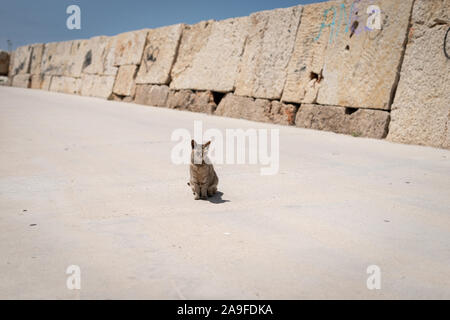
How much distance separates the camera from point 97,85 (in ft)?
43.0

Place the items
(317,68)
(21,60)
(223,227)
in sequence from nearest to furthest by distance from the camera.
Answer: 1. (223,227)
2. (317,68)
3. (21,60)

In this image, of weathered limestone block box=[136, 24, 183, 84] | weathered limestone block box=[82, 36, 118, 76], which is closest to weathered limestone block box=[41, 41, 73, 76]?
weathered limestone block box=[82, 36, 118, 76]

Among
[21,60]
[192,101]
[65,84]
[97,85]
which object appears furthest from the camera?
[21,60]

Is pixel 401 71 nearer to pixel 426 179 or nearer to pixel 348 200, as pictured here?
pixel 426 179

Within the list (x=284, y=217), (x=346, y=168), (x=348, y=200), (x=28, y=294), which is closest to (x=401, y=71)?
(x=346, y=168)

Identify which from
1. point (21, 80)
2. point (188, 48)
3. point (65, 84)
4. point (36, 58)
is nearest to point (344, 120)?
point (188, 48)

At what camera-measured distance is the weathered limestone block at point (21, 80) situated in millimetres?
18297

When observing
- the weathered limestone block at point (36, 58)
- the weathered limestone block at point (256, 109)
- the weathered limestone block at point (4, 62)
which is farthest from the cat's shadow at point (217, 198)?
the weathered limestone block at point (4, 62)

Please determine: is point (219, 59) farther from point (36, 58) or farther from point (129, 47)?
point (36, 58)

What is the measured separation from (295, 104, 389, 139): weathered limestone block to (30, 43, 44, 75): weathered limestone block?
15540 mm

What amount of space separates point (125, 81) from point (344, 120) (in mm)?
7729

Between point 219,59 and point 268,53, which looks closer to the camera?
point 268,53

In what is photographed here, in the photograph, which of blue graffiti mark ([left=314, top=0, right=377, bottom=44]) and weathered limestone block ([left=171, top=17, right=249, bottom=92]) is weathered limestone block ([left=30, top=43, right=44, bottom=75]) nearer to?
weathered limestone block ([left=171, top=17, right=249, bottom=92])

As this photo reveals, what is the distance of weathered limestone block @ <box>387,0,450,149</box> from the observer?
179 inches
